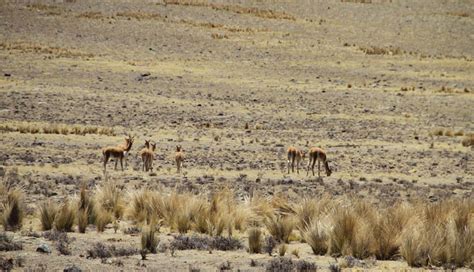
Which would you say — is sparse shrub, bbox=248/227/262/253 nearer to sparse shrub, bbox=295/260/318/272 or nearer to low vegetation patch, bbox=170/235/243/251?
low vegetation patch, bbox=170/235/243/251

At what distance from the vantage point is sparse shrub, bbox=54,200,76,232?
14320 millimetres

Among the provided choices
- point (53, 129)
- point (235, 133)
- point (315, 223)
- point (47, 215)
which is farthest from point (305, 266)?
point (235, 133)

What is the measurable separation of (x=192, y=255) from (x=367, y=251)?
2.81m

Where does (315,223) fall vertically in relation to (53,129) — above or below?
below

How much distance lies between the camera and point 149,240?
1290cm

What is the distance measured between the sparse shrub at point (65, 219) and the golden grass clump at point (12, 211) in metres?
0.74

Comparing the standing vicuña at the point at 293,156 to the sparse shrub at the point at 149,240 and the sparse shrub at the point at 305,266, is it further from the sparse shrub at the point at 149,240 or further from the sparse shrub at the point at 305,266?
the sparse shrub at the point at 305,266

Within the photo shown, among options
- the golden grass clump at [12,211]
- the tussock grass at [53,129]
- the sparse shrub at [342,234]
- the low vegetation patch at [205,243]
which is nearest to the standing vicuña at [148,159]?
the tussock grass at [53,129]

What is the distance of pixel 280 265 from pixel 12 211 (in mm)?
5480

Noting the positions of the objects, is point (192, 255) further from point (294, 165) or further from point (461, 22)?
point (461, 22)

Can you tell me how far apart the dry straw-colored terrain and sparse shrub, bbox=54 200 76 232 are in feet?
0.12

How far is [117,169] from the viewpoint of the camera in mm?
23141

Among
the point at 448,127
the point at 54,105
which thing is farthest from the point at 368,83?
the point at 54,105

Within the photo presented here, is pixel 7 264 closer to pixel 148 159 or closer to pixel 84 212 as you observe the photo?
pixel 84 212
